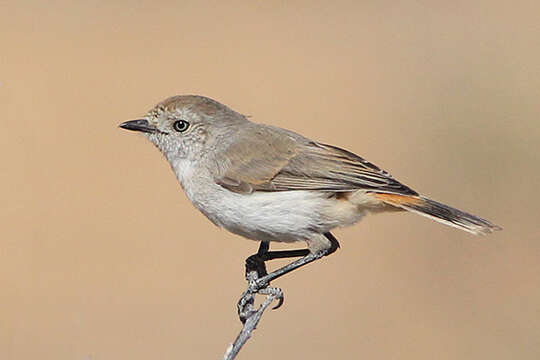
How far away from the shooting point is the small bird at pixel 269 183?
15.2 feet

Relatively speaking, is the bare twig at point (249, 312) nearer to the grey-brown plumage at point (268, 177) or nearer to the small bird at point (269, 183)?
the small bird at point (269, 183)

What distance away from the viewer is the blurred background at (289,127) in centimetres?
824

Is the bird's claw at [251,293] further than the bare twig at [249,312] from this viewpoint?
Yes

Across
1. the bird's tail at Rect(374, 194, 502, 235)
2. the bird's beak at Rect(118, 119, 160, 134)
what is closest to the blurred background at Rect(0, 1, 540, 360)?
the bird's beak at Rect(118, 119, 160, 134)

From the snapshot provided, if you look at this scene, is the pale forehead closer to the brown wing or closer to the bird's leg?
the brown wing

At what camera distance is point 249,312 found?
4180 mm

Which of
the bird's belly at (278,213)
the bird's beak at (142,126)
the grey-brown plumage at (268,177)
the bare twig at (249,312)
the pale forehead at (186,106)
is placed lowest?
the bare twig at (249,312)

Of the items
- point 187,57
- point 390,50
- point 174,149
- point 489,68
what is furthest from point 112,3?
point 174,149

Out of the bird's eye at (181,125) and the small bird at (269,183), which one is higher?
the bird's eye at (181,125)

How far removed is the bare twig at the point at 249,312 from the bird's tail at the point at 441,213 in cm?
75

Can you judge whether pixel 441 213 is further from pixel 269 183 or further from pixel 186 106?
pixel 186 106

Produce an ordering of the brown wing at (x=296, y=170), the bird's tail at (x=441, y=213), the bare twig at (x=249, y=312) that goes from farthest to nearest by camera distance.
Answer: the brown wing at (x=296, y=170) < the bird's tail at (x=441, y=213) < the bare twig at (x=249, y=312)

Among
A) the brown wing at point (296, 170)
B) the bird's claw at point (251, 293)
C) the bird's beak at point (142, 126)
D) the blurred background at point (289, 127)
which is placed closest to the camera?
the bird's claw at point (251, 293)

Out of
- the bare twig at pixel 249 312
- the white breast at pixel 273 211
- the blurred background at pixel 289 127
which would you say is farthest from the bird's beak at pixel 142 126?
the blurred background at pixel 289 127
